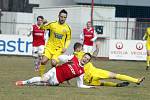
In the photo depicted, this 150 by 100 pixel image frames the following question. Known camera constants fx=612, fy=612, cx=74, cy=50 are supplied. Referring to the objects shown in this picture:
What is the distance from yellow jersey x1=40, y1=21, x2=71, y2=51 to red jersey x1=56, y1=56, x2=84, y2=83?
2.46 metres

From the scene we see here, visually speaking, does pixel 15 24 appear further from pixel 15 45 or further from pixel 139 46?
pixel 139 46

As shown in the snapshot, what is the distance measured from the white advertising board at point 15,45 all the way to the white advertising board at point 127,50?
503 centimetres

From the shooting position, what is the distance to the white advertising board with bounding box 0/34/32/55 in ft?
117

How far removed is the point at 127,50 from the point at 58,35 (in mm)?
18441

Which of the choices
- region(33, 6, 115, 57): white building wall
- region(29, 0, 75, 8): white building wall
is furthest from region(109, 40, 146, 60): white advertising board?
region(29, 0, 75, 8): white building wall

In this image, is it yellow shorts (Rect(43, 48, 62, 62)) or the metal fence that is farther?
the metal fence

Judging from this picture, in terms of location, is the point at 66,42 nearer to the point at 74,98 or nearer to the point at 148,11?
the point at 74,98

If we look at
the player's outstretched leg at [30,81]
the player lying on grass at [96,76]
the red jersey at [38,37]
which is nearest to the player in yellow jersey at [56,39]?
the player lying on grass at [96,76]

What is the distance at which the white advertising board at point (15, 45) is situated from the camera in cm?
3556

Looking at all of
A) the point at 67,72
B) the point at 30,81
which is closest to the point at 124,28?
the point at 30,81

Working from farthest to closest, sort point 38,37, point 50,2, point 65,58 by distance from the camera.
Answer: point 50,2, point 38,37, point 65,58

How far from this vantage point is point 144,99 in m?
13.7

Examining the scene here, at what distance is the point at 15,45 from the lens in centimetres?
3578

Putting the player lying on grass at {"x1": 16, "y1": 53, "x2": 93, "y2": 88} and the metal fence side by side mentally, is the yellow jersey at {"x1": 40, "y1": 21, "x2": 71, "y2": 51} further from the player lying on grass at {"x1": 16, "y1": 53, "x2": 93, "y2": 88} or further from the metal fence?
the metal fence
